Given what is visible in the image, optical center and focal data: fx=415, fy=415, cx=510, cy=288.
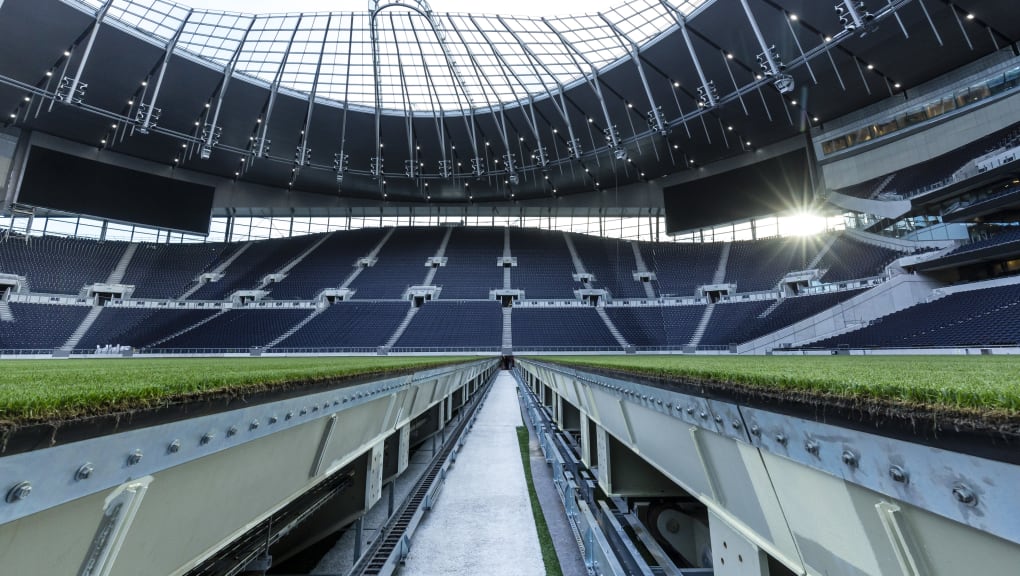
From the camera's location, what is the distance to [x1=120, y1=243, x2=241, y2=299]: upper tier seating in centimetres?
3556

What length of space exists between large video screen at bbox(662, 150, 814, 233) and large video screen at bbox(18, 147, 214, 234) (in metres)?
46.0

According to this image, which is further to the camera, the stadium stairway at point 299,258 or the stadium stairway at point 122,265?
the stadium stairway at point 299,258

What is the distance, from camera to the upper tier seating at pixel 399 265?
124 feet

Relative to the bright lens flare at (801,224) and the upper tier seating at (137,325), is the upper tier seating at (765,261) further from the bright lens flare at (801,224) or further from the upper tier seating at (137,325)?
the upper tier seating at (137,325)

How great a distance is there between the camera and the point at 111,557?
61.6 inches

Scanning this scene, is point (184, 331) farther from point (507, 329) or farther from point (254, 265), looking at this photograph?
point (507, 329)

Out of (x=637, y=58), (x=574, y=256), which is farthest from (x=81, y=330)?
(x=637, y=58)

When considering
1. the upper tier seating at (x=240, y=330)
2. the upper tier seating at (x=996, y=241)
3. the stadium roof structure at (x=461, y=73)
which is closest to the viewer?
the upper tier seating at (x=996, y=241)

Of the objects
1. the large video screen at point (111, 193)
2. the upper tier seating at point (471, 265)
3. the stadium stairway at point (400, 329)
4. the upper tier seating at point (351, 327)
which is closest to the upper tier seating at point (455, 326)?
the stadium stairway at point (400, 329)

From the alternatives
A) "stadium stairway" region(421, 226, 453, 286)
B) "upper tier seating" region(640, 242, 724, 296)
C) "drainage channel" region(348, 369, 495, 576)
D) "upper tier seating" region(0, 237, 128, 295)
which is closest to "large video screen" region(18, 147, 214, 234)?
"upper tier seating" region(0, 237, 128, 295)

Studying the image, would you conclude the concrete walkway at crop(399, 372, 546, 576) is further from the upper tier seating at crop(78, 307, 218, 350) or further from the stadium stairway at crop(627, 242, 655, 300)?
the upper tier seating at crop(78, 307, 218, 350)

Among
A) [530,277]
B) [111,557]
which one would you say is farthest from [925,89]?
[111,557]

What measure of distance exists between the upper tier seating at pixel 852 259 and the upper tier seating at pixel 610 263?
1358 cm

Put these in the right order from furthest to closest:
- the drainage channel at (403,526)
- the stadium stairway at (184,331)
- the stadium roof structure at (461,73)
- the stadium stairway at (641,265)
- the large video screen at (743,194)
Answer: the stadium stairway at (641,265) → the large video screen at (743,194) → the stadium stairway at (184,331) → the stadium roof structure at (461,73) → the drainage channel at (403,526)
